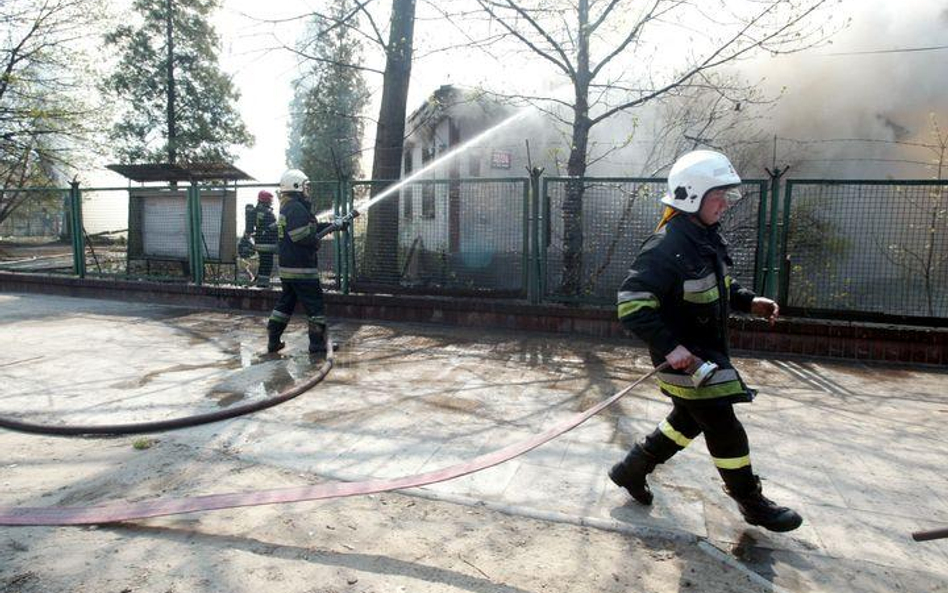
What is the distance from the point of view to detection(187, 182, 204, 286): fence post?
961cm

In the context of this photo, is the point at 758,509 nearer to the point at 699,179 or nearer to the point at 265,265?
the point at 699,179

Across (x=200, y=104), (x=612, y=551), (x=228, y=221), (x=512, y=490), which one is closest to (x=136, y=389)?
(x=512, y=490)

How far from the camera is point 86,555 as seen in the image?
2.67 metres

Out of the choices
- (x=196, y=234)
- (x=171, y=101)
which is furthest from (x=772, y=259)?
(x=171, y=101)

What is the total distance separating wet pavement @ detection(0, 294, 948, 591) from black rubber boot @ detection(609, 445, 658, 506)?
72mm

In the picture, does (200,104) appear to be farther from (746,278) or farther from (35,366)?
(746,278)

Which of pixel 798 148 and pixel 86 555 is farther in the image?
pixel 798 148

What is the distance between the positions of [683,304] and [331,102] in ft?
77.2

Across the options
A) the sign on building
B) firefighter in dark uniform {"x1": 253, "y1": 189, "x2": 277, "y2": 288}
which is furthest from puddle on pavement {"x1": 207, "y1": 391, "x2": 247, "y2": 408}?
the sign on building

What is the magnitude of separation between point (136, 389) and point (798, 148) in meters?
13.3

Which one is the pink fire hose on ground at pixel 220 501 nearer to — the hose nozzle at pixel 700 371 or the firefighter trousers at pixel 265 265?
the hose nozzle at pixel 700 371

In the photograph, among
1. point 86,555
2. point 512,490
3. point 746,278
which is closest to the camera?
point 86,555

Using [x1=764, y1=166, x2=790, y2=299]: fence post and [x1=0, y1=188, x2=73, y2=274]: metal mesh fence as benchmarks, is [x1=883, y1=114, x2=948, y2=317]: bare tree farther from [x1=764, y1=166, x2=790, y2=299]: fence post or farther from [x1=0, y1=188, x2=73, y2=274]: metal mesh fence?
[x1=0, y1=188, x2=73, y2=274]: metal mesh fence

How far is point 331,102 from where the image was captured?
24.2m
